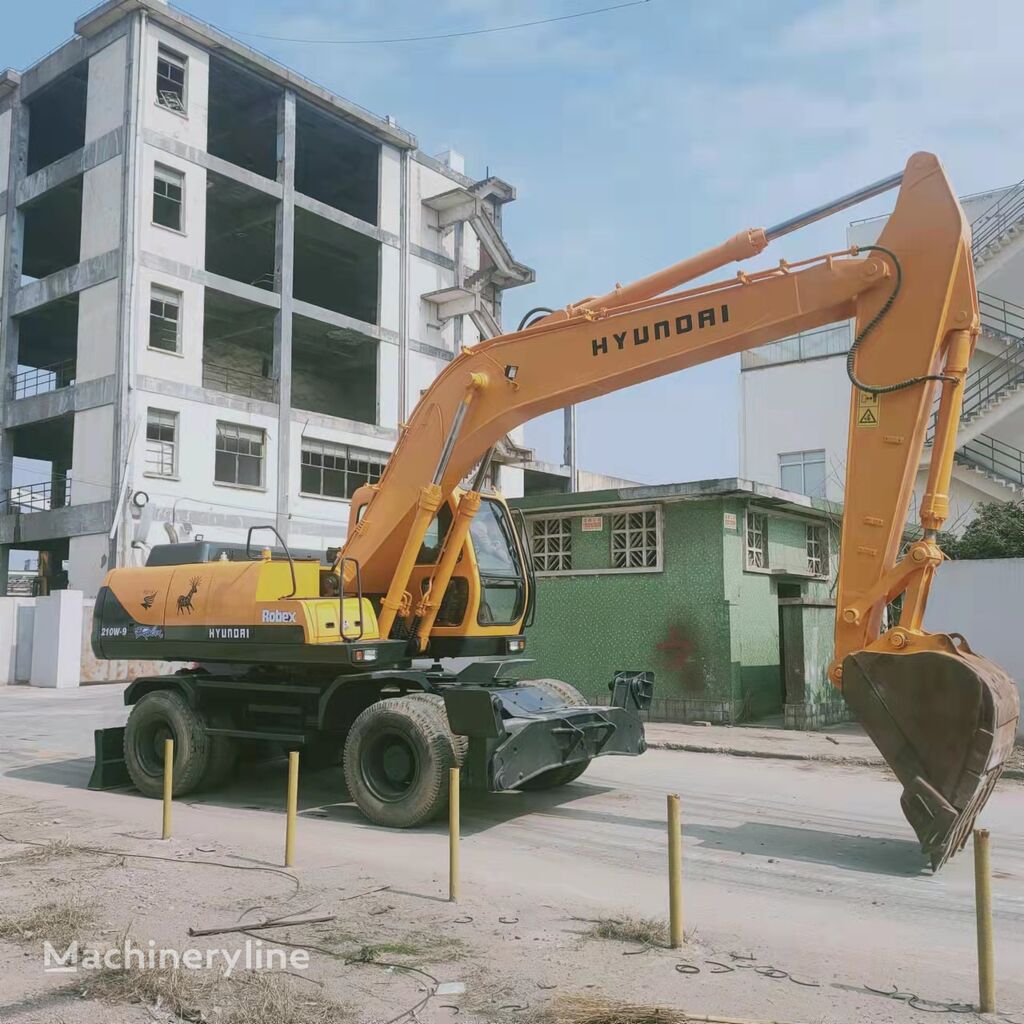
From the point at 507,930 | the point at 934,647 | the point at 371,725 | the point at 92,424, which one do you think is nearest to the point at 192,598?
the point at 371,725

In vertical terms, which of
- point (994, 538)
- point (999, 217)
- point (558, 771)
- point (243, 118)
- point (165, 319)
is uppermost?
point (243, 118)

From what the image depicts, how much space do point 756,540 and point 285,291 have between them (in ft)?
74.2

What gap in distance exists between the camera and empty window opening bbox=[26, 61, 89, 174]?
33769mm

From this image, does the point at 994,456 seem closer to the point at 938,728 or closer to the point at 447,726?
the point at 938,728

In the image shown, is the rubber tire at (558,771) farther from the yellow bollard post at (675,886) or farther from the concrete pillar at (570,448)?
the concrete pillar at (570,448)

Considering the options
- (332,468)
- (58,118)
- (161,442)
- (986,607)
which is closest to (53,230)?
(58,118)

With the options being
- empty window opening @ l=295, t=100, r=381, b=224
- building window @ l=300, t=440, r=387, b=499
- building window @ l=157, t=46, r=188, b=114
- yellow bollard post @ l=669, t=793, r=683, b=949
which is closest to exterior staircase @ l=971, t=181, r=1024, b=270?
building window @ l=300, t=440, r=387, b=499

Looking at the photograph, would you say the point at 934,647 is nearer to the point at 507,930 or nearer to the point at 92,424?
the point at 507,930

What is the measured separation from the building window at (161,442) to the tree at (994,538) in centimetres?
2167

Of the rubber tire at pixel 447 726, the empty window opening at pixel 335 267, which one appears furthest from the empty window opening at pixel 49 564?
the rubber tire at pixel 447 726

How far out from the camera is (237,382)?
37.2 m

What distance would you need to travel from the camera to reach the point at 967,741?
700 cm

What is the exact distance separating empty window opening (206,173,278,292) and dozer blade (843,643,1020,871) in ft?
102

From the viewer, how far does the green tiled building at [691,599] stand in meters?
16.6
